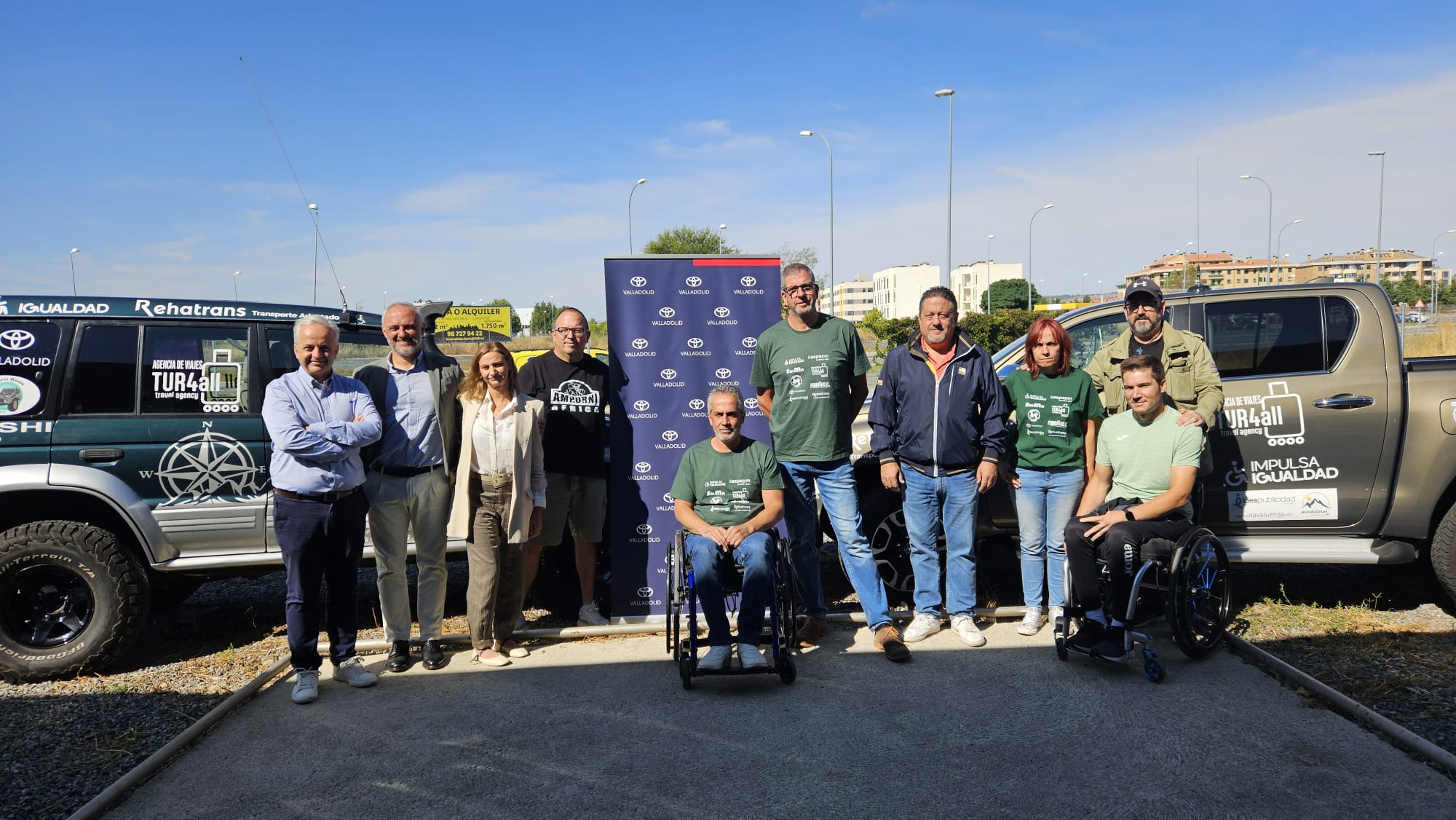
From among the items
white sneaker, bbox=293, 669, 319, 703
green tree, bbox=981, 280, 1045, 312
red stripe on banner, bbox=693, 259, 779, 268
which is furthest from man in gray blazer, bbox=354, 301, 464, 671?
green tree, bbox=981, 280, 1045, 312

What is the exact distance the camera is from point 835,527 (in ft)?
18.0

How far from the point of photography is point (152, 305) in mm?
5367

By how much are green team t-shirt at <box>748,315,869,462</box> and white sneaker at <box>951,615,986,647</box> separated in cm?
118

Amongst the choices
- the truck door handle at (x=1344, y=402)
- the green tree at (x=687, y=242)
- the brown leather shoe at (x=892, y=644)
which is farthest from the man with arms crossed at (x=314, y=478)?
the green tree at (x=687, y=242)

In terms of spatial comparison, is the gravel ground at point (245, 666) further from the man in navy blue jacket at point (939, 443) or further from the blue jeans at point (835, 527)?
the blue jeans at point (835, 527)

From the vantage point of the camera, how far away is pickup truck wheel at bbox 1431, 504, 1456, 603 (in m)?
5.39

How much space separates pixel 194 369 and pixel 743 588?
3381 mm

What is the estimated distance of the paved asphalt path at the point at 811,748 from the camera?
3.53m

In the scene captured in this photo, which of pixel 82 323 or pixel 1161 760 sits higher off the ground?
pixel 82 323

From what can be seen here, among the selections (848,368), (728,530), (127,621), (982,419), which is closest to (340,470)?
(127,621)

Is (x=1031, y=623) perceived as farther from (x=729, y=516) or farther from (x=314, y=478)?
(x=314, y=478)

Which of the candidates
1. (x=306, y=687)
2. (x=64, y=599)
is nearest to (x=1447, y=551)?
(x=306, y=687)

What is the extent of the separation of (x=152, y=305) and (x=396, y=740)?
3.00 meters

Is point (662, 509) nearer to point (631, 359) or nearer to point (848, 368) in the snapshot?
point (631, 359)
